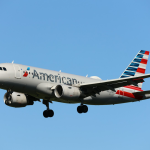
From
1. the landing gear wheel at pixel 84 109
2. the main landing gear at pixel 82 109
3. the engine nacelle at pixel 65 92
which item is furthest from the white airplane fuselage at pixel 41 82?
the landing gear wheel at pixel 84 109

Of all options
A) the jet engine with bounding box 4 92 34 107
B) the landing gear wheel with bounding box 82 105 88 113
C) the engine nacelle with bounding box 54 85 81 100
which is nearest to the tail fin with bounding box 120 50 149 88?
the landing gear wheel with bounding box 82 105 88 113

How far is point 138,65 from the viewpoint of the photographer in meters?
51.2

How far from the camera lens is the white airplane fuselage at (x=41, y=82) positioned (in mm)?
37250

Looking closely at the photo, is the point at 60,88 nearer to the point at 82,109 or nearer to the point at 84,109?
the point at 82,109

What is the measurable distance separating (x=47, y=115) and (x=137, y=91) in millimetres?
12301

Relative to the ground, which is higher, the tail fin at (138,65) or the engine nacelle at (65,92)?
Result: the tail fin at (138,65)

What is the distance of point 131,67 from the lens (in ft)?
167

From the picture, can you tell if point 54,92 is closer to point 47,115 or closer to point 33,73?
point 33,73

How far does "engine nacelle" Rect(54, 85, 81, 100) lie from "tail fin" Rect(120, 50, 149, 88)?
12.1 meters

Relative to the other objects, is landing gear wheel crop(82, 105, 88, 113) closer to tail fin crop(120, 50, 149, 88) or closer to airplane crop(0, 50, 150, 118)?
airplane crop(0, 50, 150, 118)

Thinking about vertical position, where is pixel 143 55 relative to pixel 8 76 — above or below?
above

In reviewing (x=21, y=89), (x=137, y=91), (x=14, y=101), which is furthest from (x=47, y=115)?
(x=137, y=91)

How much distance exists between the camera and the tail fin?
50.1 metres

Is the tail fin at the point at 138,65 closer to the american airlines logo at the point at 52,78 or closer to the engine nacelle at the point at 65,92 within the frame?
the american airlines logo at the point at 52,78
